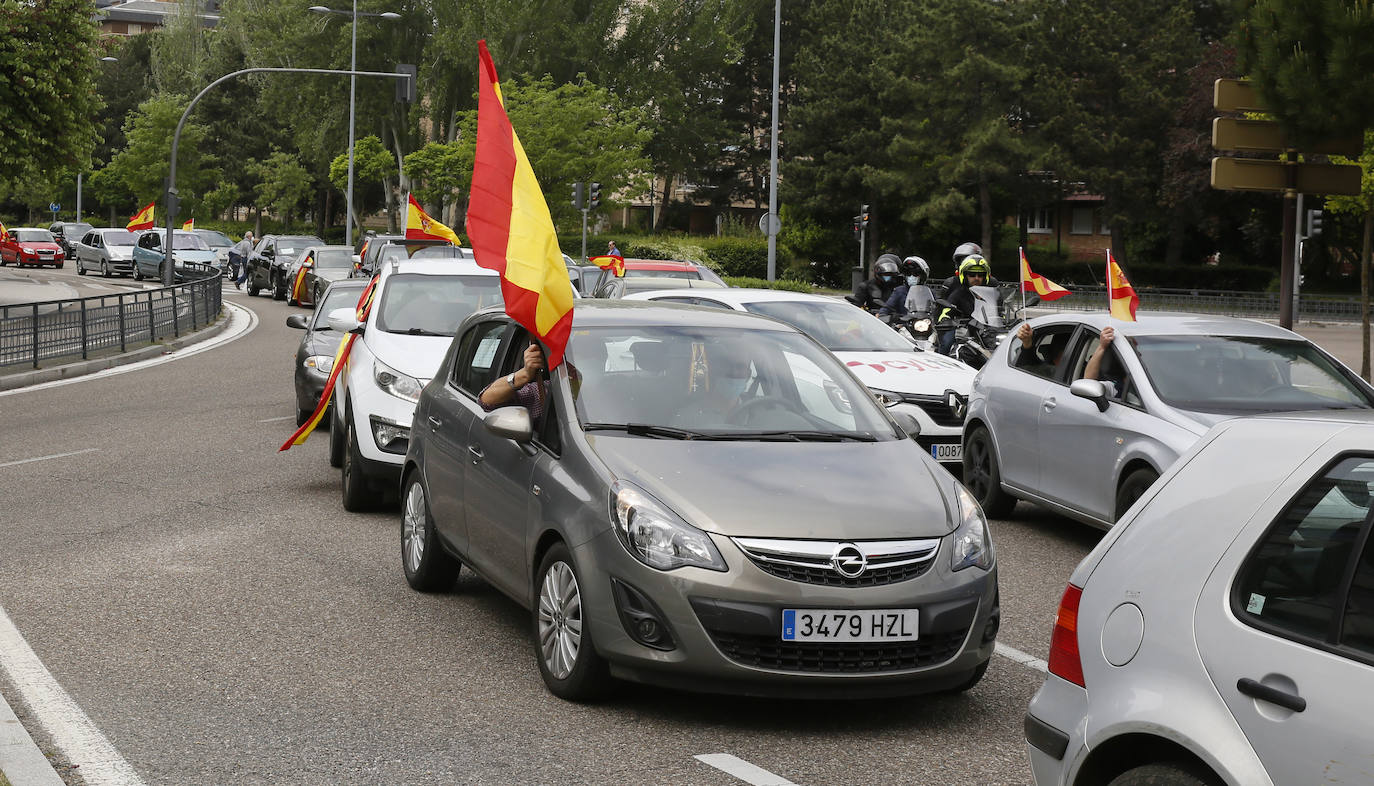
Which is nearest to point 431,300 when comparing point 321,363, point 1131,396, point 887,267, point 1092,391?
point 321,363

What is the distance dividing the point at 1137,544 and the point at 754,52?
3174 inches

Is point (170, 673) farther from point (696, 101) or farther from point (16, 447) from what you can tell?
point (696, 101)

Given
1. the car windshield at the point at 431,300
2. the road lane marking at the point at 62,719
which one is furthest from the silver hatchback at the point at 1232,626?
the car windshield at the point at 431,300

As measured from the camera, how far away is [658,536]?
561cm

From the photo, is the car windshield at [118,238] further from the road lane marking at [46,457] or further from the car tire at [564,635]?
the car tire at [564,635]

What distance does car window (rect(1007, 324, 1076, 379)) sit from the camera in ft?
33.8

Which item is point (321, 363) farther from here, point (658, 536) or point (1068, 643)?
point (1068, 643)

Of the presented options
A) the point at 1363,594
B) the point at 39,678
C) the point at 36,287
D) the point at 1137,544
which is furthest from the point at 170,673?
the point at 36,287

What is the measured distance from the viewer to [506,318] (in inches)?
297

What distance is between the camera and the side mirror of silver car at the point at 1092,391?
9.11 m

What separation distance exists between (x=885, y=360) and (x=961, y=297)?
15.3ft

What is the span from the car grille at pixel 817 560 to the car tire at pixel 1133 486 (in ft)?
A: 11.8

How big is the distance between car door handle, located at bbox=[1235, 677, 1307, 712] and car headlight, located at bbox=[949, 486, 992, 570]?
8.26 feet

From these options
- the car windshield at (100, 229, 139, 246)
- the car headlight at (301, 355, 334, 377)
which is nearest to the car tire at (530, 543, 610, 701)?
the car headlight at (301, 355, 334, 377)
